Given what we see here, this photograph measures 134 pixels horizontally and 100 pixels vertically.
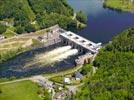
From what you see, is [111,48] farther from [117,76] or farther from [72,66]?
[117,76]

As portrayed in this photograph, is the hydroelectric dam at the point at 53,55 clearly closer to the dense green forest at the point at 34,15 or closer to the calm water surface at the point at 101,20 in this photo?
the dense green forest at the point at 34,15

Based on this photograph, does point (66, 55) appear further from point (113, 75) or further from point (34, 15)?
point (34, 15)

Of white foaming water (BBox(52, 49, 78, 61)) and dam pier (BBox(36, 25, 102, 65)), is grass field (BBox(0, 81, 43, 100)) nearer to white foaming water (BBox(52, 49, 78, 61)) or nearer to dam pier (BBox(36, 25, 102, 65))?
white foaming water (BBox(52, 49, 78, 61))

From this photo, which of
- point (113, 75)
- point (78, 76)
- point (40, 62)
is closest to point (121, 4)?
point (40, 62)

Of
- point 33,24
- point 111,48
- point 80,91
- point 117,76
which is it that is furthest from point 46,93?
point 33,24

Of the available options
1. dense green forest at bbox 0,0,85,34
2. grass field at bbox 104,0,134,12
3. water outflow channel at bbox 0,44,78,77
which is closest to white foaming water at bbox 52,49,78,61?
water outflow channel at bbox 0,44,78,77

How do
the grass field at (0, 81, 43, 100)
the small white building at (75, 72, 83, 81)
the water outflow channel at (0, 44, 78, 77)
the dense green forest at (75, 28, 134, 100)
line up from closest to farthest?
1. the dense green forest at (75, 28, 134, 100)
2. the grass field at (0, 81, 43, 100)
3. the small white building at (75, 72, 83, 81)
4. the water outflow channel at (0, 44, 78, 77)
